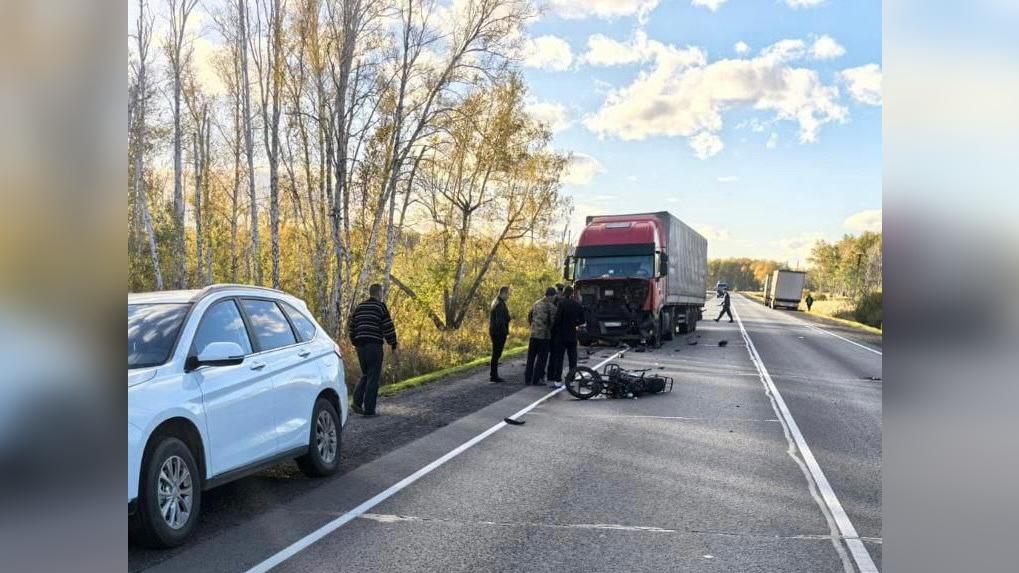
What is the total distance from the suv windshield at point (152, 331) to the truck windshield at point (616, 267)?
18.4 metres

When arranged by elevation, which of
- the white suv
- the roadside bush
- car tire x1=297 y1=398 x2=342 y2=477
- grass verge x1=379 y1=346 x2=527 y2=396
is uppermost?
the roadside bush

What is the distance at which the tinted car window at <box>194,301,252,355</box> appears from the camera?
5625 mm

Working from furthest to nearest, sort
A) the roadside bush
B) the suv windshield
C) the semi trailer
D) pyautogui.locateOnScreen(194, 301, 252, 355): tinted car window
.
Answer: the semi trailer → pyautogui.locateOnScreen(194, 301, 252, 355): tinted car window → the suv windshield → the roadside bush

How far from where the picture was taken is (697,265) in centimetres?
3259

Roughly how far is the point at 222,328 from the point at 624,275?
59.3 ft

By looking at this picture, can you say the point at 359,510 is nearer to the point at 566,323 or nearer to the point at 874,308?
the point at 874,308

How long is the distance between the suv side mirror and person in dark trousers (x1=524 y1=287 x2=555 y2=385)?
929 centimetres

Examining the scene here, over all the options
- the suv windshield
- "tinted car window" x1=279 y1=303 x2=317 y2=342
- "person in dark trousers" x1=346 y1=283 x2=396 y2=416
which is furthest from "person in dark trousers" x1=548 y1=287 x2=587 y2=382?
the suv windshield

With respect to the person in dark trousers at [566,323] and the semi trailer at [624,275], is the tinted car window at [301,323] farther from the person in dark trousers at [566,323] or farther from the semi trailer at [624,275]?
the semi trailer at [624,275]

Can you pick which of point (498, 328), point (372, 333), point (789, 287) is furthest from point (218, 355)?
point (789, 287)

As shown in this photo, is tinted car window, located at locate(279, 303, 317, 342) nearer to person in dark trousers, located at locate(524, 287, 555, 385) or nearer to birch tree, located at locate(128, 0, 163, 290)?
person in dark trousers, located at locate(524, 287, 555, 385)

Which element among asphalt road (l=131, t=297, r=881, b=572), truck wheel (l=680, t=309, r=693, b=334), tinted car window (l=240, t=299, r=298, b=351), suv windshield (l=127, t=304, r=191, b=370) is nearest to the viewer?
asphalt road (l=131, t=297, r=881, b=572)
